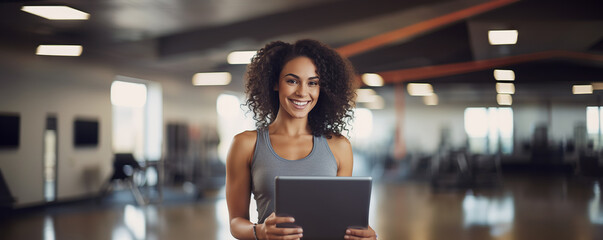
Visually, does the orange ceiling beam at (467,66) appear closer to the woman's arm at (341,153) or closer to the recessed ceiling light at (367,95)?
the recessed ceiling light at (367,95)

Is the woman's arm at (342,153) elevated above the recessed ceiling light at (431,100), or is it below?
below

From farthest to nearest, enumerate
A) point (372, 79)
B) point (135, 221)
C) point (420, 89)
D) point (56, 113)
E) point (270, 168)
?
point (372, 79) → point (56, 113) → point (420, 89) → point (135, 221) → point (270, 168)

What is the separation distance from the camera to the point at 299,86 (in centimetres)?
173

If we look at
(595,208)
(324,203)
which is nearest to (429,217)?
(595,208)

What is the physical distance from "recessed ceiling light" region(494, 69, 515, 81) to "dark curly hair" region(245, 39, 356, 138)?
4034mm

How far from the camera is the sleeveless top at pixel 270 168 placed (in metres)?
1.71

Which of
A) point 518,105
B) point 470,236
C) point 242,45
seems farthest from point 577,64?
point 242,45

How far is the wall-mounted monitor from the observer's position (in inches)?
239

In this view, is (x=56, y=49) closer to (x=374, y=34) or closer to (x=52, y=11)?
(x=52, y=11)

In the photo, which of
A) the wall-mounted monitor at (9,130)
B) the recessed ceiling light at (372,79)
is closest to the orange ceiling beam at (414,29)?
the recessed ceiling light at (372,79)

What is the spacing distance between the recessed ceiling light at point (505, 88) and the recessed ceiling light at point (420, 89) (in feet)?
5.17

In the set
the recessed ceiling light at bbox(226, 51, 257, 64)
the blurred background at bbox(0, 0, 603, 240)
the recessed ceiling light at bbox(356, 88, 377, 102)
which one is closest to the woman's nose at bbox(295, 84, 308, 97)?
the blurred background at bbox(0, 0, 603, 240)

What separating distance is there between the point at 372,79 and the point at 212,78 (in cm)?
398

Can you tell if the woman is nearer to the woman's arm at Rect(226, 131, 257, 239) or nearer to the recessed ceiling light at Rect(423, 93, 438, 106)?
the woman's arm at Rect(226, 131, 257, 239)
